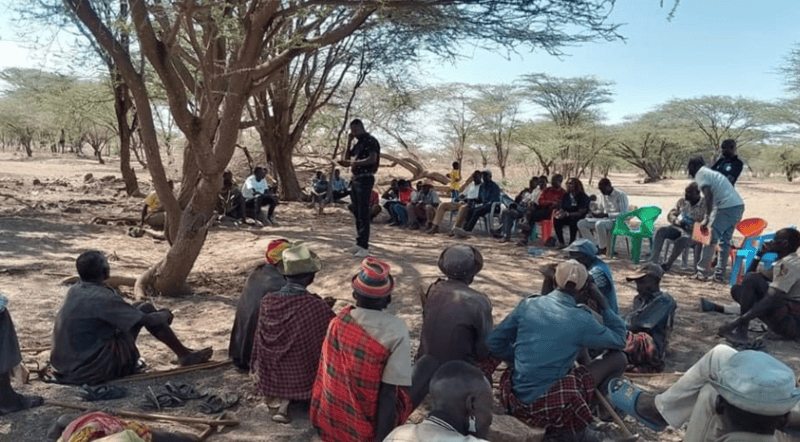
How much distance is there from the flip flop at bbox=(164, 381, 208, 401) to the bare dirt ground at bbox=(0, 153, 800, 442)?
0.09 m

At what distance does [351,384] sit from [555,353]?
1.07 m

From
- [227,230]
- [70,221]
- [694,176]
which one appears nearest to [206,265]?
[227,230]

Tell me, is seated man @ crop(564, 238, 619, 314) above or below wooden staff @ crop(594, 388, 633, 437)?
above

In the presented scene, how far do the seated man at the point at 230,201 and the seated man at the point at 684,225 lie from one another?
23.4 ft

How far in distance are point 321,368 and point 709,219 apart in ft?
17.8

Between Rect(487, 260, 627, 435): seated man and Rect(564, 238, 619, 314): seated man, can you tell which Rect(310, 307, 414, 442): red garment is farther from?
Rect(564, 238, 619, 314): seated man

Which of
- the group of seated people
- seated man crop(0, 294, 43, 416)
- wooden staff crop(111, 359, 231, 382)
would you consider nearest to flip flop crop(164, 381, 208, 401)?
wooden staff crop(111, 359, 231, 382)

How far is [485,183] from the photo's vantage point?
403 inches

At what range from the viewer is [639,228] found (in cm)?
800

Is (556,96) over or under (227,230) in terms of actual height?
over

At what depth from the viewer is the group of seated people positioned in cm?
188

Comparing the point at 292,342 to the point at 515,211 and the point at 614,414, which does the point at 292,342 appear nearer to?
the point at 614,414

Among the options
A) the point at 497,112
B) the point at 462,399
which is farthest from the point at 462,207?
the point at 497,112

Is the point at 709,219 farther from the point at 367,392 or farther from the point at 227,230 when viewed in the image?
the point at 227,230
